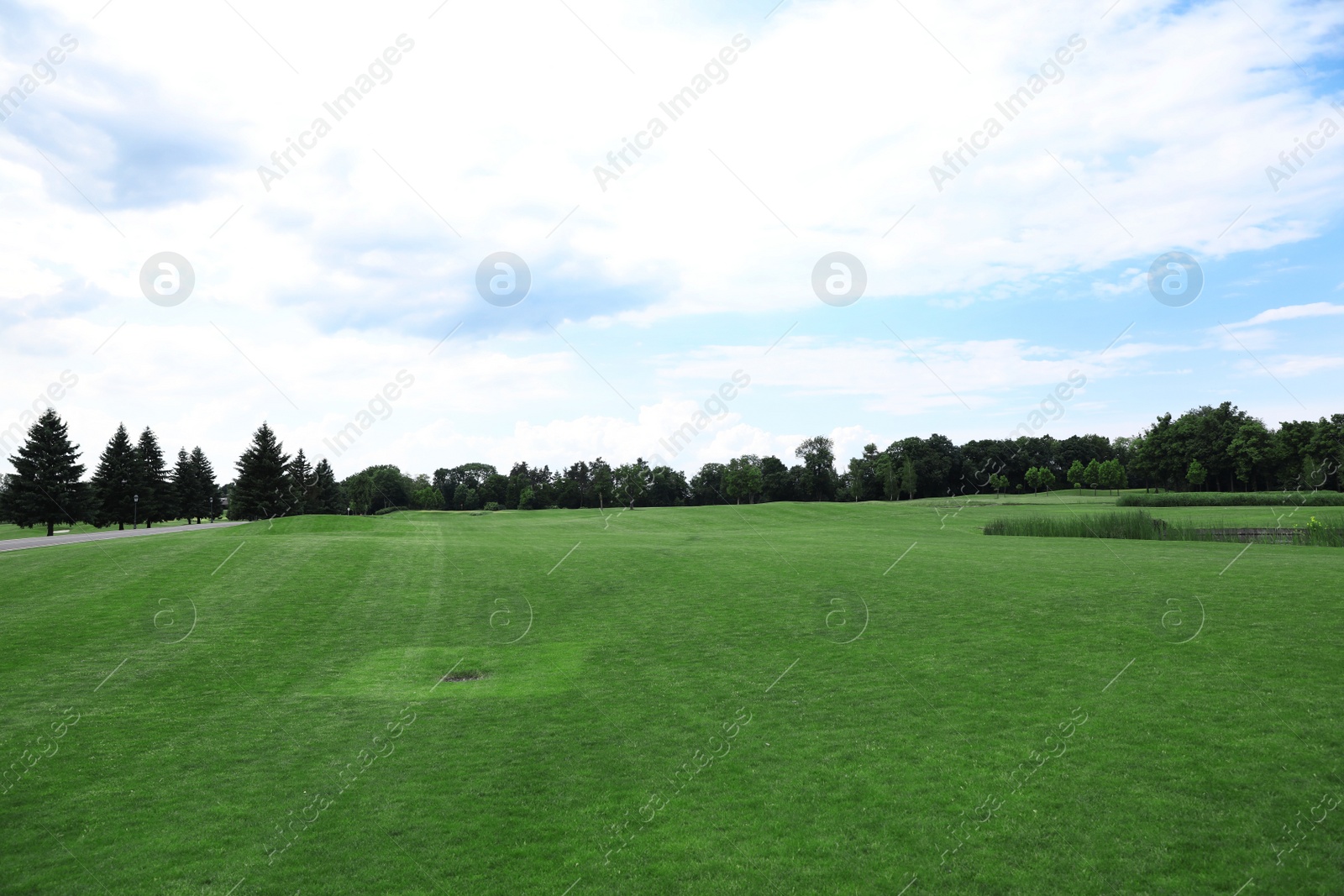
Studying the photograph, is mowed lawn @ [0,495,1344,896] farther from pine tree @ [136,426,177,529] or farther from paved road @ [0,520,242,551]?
pine tree @ [136,426,177,529]

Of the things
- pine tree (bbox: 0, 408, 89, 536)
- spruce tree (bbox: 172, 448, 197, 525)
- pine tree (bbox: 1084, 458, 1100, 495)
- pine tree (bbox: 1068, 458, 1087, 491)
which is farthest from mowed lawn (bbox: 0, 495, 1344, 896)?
pine tree (bbox: 1068, 458, 1087, 491)

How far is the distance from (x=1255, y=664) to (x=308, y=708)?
1884 centimetres

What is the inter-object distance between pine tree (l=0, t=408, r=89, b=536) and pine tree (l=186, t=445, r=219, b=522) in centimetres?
3039

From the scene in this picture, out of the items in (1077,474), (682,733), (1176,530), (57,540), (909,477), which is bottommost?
(682,733)

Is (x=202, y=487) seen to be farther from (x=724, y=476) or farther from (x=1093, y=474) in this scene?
(x=1093, y=474)

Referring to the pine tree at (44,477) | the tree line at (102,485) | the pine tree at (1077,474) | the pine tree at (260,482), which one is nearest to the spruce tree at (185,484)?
the tree line at (102,485)

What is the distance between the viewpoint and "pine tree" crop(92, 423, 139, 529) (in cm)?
8250

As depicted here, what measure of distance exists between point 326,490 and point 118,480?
119 feet

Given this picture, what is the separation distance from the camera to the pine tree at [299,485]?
99.2 metres

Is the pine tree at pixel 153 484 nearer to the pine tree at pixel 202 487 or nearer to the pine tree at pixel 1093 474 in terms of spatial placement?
the pine tree at pixel 202 487

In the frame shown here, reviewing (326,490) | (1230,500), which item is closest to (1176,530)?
(1230,500)

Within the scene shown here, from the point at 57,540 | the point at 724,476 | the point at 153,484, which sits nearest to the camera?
the point at 57,540

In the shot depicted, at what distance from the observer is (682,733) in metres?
12.3

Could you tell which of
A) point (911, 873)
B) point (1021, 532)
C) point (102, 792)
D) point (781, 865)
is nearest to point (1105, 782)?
point (911, 873)
